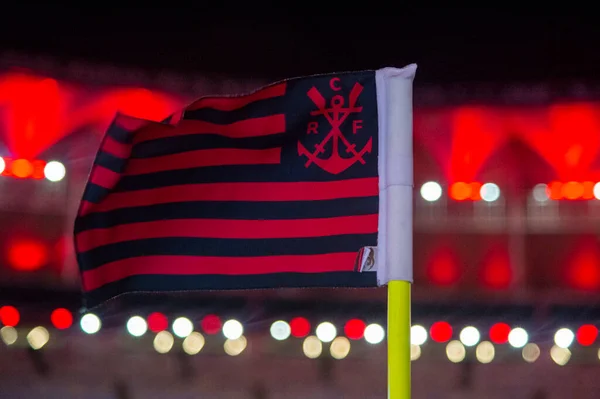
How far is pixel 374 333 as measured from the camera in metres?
9.48

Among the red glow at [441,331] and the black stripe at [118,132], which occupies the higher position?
the red glow at [441,331]

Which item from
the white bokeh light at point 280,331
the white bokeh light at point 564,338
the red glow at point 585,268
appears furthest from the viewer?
the red glow at point 585,268

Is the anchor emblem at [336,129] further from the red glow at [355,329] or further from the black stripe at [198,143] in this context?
the red glow at [355,329]

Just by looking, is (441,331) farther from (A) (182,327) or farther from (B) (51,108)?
(B) (51,108)

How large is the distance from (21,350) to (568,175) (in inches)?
299

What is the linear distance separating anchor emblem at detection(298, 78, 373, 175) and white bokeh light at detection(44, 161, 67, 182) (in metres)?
7.03

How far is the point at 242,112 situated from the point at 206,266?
802 mm

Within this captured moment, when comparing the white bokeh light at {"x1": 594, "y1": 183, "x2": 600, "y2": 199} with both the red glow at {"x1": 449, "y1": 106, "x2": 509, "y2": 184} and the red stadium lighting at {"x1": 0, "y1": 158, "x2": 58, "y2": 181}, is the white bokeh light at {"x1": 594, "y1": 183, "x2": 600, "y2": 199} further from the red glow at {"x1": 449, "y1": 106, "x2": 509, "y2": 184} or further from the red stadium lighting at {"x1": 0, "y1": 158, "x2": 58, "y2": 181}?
the red stadium lighting at {"x1": 0, "y1": 158, "x2": 58, "y2": 181}

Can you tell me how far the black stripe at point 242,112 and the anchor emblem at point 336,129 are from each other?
188mm

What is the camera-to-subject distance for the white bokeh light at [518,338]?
9.46 m

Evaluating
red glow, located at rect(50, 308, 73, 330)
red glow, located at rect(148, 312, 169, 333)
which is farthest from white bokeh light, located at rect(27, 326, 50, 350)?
red glow, located at rect(148, 312, 169, 333)

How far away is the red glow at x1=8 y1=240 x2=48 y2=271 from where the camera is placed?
9.64 m

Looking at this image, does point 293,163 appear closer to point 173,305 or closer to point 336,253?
point 336,253

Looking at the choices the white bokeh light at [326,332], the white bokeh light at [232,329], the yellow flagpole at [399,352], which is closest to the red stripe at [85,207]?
the yellow flagpole at [399,352]
